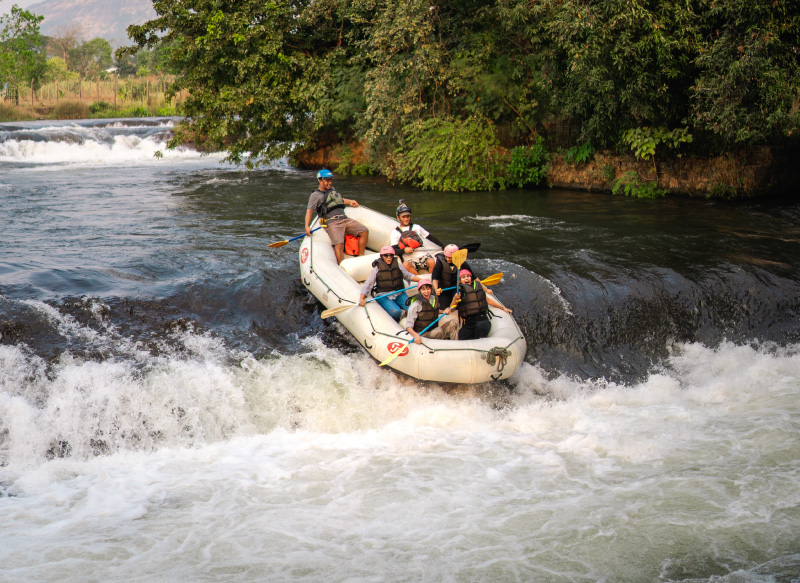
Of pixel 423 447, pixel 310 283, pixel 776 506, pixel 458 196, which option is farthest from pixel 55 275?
pixel 458 196

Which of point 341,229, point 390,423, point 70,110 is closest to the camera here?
point 390,423

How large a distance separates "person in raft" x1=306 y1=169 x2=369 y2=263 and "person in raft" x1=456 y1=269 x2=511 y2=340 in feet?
8.90

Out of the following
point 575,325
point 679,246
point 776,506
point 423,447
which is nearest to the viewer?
point 776,506

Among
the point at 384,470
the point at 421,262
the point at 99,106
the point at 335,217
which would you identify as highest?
the point at 99,106

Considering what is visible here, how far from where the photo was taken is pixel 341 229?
420 inches

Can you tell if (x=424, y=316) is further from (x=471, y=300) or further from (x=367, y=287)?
(x=367, y=287)

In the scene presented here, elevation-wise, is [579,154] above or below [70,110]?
below

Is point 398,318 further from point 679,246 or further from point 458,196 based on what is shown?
point 458,196

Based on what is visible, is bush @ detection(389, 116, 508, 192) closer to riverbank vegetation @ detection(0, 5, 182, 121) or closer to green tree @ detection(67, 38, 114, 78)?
riverbank vegetation @ detection(0, 5, 182, 121)

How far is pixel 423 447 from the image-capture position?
7523 mm

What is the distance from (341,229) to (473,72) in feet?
25.6

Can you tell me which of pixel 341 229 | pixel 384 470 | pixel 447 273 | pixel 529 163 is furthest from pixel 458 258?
pixel 529 163

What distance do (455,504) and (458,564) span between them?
84cm

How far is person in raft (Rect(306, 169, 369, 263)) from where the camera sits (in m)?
10.6
